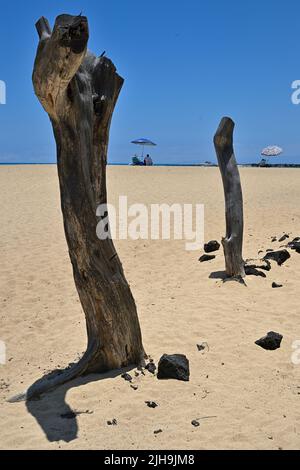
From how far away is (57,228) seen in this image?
14.4 m

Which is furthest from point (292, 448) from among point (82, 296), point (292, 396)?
point (82, 296)

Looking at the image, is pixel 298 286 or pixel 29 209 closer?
pixel 298 286

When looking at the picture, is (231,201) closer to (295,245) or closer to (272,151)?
(295,245)

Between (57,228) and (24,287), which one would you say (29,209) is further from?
(24,287)

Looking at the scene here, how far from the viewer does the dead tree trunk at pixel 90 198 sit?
14.3 ft

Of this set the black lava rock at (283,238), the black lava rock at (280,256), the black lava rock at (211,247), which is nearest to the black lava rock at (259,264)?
the black lava rock at (280,256)

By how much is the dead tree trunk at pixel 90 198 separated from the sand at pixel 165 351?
0.26m

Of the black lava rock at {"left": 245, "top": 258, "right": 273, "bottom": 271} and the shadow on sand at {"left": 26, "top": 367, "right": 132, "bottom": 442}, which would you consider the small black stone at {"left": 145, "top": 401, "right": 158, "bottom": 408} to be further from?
the black lava rock at {"left": 245, "top": 258, "right": 273, "bottom": 271}

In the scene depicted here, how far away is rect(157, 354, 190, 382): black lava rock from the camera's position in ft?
16.1

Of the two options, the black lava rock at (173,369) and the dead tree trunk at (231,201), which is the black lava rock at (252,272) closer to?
the dead tree trunk at (231,201)

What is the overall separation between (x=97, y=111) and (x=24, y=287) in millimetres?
4958

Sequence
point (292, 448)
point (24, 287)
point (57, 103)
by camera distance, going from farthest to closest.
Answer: point (24, 287) → point (57, 103) → point (292, 448)

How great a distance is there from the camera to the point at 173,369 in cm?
492

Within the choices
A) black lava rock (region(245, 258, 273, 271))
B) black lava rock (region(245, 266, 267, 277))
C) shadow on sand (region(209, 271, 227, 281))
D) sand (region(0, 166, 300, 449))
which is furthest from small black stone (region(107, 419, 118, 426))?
black lava rock (region(245, 258, 273, 271))
